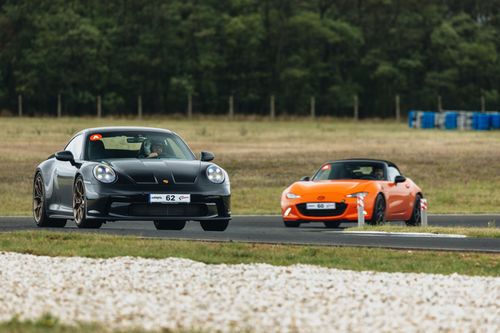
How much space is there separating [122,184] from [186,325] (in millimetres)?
9153

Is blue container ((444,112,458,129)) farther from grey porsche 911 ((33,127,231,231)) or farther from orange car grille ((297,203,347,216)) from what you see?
grey porsche 911 ((33,127,231,231))

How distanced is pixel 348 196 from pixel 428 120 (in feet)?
171

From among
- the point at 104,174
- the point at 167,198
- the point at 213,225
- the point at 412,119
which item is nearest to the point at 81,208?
the point at 104,174

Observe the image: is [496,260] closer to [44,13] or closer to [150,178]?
[150,178]

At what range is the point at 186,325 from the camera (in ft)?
32.7

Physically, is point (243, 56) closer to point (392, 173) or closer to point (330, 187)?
point (392, 173)

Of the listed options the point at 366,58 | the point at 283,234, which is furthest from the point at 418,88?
the point at 283,234

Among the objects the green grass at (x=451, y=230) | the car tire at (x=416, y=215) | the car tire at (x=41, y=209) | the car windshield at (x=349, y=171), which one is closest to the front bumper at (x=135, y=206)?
the car tire at (x=41, y=209)

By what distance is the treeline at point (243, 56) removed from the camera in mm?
95438

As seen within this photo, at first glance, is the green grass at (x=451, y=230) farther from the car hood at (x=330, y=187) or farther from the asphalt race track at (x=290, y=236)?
the car hood at (x=330, y=187)

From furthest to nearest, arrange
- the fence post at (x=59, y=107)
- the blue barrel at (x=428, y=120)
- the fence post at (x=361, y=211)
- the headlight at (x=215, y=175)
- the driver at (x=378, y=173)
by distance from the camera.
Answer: the fence post at (x=59, y=107) → the blue barrel at (x=428, y=120) → the driver at (x=378, y=173) → the fence post at (x=361, y=211) → the headlight at (x=215, y=175)

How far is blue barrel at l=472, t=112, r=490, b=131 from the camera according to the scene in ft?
235

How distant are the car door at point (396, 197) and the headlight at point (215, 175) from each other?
5878mm

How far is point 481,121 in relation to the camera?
71.6 metres
